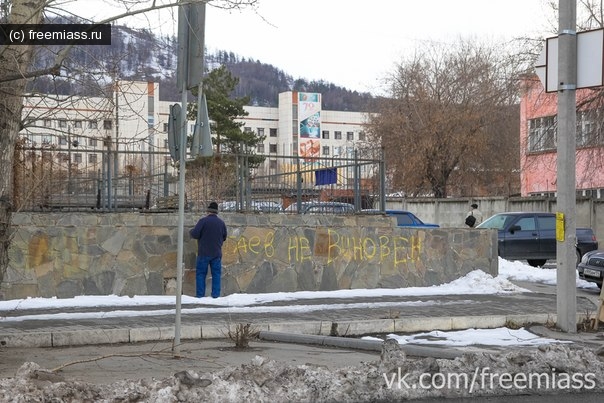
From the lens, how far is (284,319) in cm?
1244

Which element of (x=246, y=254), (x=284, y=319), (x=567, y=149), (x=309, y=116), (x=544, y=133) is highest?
(x=309, y=116)

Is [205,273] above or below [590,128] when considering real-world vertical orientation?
below

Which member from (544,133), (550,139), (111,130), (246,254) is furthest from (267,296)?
(550,139)

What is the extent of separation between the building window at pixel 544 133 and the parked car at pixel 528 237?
3.94 metres

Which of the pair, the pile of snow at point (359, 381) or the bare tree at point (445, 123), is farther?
the bare tree at point (445, 123)

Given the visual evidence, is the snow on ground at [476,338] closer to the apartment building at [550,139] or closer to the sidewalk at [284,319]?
the sidewalk at [284,319]

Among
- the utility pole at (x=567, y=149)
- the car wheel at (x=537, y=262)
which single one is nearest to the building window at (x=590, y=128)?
the car wheel at (x=537, y=262)

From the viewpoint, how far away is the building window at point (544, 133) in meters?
29.5

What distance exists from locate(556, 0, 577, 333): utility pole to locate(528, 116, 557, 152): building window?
1734 centimetres

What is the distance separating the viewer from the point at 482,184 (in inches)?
2105

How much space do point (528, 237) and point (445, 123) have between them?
66.4 ft

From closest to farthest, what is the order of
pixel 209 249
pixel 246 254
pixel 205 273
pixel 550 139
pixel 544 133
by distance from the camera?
1. pixel 209 249
2. pixel 205 273
3. pixel 246 254
4. pixel 544 133
5. pixel 550 139

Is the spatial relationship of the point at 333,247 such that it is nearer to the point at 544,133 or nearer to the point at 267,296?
the point at 267,296

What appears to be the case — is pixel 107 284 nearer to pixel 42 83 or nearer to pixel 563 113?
pixel 42 83
